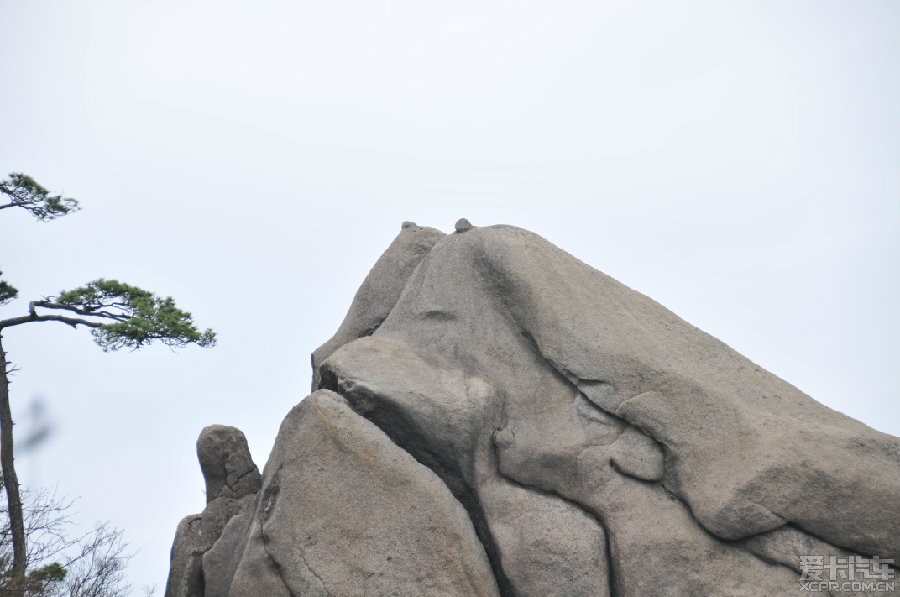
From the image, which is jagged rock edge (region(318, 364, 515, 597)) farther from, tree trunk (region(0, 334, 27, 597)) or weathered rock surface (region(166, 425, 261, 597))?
tree trunk (region(0, 334, 27, 597))

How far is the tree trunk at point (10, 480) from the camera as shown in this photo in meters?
14.5

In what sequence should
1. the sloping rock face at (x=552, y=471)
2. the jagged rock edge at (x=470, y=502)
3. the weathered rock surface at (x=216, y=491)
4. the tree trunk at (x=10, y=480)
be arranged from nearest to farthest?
the sloping rock face at (x=552, y=471) < the jagged rock edge at (x=470, y=502) < the weathered rock surface at (x=216, y=491) < the tree trunk at (x=10, y=480)

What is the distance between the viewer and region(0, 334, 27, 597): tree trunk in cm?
1452

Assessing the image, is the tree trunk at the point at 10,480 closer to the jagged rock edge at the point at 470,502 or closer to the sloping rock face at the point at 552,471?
the sloping rock face at the point at 552,471

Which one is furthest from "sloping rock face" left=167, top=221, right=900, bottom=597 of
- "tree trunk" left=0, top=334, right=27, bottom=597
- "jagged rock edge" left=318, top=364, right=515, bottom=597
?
"tree trunk" left=0, top=334, right=27, bottom=597

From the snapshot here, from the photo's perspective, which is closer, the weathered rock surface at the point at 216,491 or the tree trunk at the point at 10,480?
the weathered rock surface at the point at 216,491

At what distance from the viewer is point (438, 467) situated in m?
8.80

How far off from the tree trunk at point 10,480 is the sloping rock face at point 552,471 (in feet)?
22.1

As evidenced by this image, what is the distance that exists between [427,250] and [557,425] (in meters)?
3.36

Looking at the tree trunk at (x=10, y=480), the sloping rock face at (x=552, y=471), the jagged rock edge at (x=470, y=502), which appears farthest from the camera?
the tree trunk at (x=10, y=480)

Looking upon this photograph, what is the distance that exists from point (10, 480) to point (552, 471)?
10117mm

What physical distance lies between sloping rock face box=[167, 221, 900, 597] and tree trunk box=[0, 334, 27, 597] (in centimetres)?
674

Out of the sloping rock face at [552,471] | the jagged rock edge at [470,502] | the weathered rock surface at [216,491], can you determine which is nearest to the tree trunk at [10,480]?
the weathered rock surface at [216,491]

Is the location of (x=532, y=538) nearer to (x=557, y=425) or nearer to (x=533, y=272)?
(x=557, y=425)
